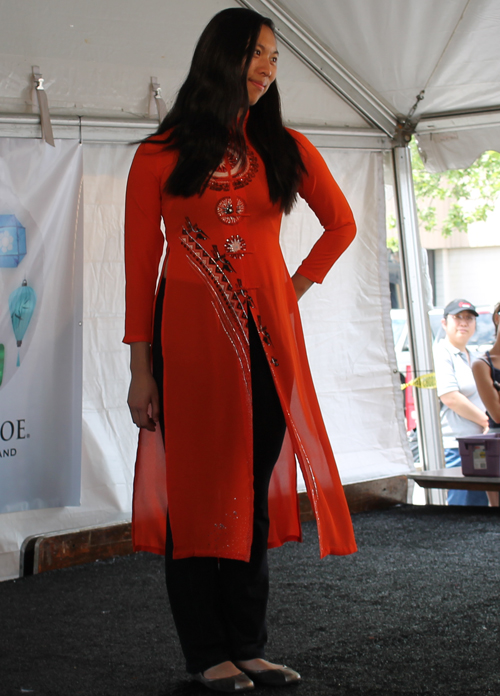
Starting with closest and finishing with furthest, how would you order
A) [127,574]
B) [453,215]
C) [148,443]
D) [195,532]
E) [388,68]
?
[195,532], [148,443], [127,574], [388,68], [453,215]

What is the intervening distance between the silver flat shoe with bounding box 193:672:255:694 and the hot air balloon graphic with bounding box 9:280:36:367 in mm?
1492

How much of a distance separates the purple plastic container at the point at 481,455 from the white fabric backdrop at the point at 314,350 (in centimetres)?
28

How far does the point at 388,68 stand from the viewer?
3105mm

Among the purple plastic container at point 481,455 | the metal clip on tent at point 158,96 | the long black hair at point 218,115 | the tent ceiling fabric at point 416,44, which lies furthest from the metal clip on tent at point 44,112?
the purple plastic container at point 481,455

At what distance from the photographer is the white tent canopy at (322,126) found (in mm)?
2719

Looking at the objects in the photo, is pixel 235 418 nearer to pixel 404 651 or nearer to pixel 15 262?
pixel 404 651

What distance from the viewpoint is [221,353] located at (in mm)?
1395

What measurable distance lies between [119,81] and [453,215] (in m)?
6.52

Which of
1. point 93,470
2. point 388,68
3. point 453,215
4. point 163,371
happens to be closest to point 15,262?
point 93,470

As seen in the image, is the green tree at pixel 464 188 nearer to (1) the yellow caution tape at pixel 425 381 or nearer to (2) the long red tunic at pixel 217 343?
(1) the yellow caution tape at pixel 425 381

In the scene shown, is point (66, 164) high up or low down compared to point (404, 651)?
up

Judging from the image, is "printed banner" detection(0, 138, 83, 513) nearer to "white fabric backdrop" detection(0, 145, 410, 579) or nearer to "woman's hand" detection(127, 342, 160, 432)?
"white fabric backdrop" detection(0, 145, 410, 579)

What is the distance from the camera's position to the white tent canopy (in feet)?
8.92

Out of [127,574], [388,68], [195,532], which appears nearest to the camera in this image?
[195,532]
